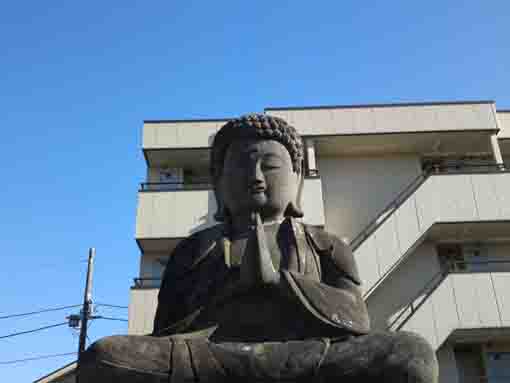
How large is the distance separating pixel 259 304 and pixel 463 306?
1304cm

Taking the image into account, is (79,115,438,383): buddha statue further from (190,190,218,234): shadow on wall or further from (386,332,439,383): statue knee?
(190,190,218,234): shadow on wall

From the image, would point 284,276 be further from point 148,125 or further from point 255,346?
point 148,125

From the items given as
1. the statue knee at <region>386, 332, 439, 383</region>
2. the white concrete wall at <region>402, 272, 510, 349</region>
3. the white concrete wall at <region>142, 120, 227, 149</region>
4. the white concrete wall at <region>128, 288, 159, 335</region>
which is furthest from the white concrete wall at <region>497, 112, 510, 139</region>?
the statue knee at <region>386, 332, 439, 383</region>

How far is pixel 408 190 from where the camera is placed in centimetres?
1934

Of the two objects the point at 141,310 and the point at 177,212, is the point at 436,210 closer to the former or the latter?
the point at 177,212

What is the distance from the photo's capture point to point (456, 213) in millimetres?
17500

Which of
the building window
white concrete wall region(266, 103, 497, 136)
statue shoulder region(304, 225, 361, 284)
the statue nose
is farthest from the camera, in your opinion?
white concrete wall region(266, 103, 497, 136)

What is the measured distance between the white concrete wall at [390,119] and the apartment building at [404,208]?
4 centimetres

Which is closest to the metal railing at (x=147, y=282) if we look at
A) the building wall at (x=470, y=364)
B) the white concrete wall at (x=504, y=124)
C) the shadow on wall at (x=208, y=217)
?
the shadow on wall at (x=208, y=217)

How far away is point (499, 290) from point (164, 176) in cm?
1189

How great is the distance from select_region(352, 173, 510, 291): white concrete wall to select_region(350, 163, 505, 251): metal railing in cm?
13

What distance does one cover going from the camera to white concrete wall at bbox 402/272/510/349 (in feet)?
51.2

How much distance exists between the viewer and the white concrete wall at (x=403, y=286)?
17.4m

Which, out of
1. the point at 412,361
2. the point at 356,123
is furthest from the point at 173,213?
the point at 412,361
